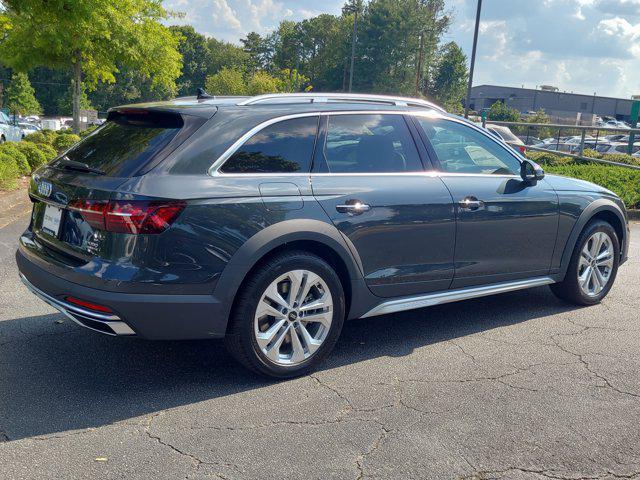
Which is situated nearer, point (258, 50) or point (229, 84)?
point (229, 84)

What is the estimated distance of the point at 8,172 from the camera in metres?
11.8

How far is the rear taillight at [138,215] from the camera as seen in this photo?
11.7ft

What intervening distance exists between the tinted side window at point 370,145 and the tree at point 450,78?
80540mm

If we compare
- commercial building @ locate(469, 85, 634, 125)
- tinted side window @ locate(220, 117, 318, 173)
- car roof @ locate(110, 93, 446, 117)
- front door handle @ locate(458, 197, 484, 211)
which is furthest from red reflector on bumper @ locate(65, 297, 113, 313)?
commercial building @ locate(469, 85, 634, 125)

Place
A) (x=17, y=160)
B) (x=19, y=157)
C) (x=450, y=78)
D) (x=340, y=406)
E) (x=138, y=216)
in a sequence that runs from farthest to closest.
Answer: (x=450, y=78) → (x=19, y=157) → (x=17, y=160) → (x=340, y=406) → (x=138, y=216)

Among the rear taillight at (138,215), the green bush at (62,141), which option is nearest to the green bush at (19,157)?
the green bush at (62,141)

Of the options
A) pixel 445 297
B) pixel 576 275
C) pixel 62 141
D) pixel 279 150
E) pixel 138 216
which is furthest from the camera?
pixel 62 141

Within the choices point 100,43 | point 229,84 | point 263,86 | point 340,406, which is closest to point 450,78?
point 229,84

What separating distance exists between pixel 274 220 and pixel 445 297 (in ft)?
5.29

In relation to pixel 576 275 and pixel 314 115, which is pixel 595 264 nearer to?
pixel 576 275

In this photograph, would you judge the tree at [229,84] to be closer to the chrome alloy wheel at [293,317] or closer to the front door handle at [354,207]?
the front door handle at [354,207]

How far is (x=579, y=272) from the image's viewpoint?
5.88 metres

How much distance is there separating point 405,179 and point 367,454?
Result: 2023 mm

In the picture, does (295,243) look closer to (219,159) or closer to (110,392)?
(219,159)
